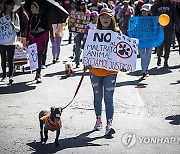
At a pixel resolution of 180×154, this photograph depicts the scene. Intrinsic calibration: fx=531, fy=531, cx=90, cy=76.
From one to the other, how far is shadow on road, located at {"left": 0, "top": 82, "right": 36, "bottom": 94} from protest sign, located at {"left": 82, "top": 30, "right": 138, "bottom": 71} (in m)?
3.67

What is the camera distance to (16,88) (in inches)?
463

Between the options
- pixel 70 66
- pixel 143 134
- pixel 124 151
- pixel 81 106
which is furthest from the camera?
pixel 70 66

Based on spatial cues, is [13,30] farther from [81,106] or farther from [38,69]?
[81,106]

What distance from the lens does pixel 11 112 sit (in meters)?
9.51

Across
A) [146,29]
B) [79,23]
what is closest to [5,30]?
[79,23]

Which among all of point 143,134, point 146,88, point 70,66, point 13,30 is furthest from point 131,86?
point 143,134

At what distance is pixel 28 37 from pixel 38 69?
79 centimetres

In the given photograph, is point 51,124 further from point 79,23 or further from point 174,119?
point 79,23

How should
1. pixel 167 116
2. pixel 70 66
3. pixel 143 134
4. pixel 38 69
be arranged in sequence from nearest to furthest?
pixel 143 134 < pixel 167 116 < pixel 38 69 < pixel 70 66

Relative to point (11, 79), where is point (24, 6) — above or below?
above

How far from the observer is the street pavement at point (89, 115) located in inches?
292

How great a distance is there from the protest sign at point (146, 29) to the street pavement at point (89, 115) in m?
0.92

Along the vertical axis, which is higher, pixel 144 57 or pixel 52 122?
pixel 144 57

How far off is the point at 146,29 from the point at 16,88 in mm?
3677
